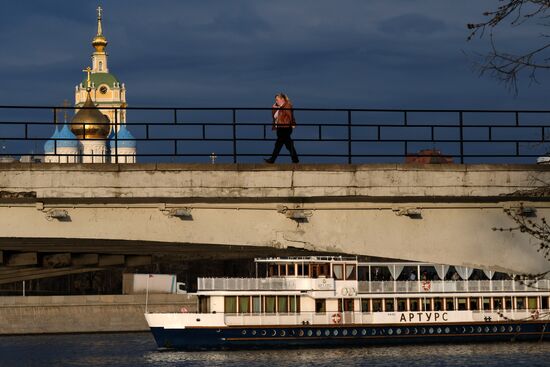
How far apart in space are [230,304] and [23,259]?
51.7 m

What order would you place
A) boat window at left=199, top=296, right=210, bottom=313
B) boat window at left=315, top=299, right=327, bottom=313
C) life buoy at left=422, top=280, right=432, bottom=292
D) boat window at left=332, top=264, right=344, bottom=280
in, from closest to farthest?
1. boat window at left=199, top=296, right=210, bottom=313
2. boat window at left=315, top=299, right=327, bottom=313
3. boat window at left=332, top=264, right=344, bottom=280
4. life buoy at left=422, top=280, right=432, bottom=292

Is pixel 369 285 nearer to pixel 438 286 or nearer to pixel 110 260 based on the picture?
pixel 438 286

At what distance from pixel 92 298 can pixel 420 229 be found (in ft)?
247

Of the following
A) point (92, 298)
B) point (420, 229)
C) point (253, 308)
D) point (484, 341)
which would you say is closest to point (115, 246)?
point (420, 229)

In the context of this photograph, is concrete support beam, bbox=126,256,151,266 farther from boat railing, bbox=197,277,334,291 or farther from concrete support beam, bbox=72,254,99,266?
boat railing, bbox=197,277,334,291

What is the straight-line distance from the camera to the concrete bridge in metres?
18.4

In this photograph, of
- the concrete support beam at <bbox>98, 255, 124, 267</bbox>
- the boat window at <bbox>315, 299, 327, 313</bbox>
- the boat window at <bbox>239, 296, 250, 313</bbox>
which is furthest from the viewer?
the boat window at <bbox>315, 299, 327, 313</bbox>

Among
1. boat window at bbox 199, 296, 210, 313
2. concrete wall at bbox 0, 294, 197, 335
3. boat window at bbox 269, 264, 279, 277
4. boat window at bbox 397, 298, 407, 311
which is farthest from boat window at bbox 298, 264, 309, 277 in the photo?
concrete wall at bbox 0, 294, 197, 335

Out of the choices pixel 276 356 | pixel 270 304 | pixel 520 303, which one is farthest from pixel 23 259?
pixel 520 303

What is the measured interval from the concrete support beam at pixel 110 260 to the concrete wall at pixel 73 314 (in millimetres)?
68199

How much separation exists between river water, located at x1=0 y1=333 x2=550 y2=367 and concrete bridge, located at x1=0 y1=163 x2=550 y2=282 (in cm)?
3994

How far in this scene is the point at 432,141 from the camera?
63.8 feet

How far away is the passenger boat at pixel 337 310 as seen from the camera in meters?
73.0

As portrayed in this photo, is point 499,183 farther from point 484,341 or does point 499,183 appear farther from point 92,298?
point 92,298
